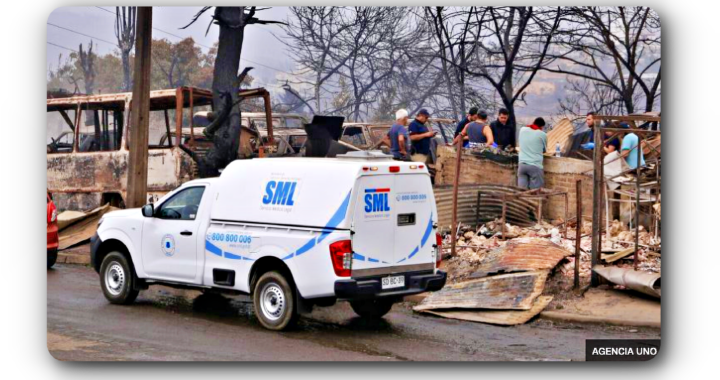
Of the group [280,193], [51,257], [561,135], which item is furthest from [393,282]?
[561,135]

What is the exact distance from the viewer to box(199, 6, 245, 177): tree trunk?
1795 centimetres

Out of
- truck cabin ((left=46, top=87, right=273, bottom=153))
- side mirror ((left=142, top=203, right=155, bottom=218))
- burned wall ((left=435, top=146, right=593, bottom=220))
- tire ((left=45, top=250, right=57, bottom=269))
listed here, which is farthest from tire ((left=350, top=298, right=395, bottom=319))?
truck cabin ((left=46, top=87, right=273, bottom=153))

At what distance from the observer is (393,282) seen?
1029 cm

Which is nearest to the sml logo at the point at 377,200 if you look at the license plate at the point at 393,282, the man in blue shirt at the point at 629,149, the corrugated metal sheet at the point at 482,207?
the license plate at the point at 393,282

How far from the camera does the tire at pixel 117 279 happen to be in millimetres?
11875

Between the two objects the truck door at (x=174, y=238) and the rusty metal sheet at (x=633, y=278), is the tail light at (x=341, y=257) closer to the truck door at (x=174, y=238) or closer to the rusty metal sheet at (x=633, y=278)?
the truck door at (x=174, y=238)

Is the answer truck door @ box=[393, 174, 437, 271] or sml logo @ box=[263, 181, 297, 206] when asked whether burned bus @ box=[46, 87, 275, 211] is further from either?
truck door @ box=[393, 174, 437, 271]

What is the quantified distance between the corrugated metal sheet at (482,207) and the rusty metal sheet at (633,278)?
3.40 metres

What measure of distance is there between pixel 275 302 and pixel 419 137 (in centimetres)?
738

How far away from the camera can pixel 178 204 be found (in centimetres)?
1156

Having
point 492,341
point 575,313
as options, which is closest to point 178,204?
point 492,341

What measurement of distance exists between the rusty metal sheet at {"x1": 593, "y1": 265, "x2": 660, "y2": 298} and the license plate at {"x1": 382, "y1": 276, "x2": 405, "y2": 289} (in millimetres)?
3068
